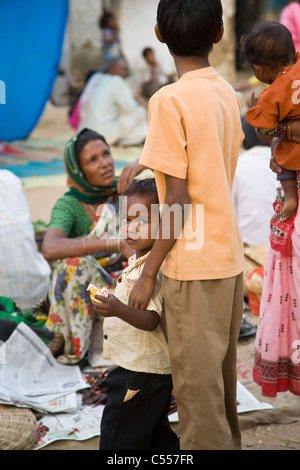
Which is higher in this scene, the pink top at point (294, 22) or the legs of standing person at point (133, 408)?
the pink top at point (294, 22)

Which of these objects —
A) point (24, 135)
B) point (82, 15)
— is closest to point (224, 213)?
point (24, 135)

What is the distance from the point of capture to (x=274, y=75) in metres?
2.28

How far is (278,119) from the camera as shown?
224 cm

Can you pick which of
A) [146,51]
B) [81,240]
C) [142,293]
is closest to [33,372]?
[81,240]

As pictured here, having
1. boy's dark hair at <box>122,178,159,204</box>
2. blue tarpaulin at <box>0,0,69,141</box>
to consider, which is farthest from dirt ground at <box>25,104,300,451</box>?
blue tarpaulin at <box>0,0,69,141</box>

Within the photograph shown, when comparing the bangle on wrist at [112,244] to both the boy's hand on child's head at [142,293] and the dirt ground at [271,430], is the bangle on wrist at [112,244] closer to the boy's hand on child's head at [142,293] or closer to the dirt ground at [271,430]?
the dirt ground at [271,430]

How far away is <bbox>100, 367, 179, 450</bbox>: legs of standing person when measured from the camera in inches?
82.9

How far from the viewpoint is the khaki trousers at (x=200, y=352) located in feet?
6.17

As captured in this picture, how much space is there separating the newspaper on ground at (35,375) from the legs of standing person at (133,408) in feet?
2.34

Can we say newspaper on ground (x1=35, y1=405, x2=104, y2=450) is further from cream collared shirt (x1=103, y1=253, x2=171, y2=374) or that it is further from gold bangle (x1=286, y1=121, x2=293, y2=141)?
gold bangle (x1=286, y1=121, x2=293, y2=141)

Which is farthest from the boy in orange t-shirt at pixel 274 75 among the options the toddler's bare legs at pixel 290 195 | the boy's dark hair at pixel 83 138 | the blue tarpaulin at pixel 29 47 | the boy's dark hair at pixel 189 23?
the blue tarpaulin at pixel 29 47

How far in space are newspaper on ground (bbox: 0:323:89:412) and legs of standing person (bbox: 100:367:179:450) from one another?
2.34 feet

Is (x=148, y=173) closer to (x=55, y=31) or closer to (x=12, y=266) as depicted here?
(x=12, y=266)
